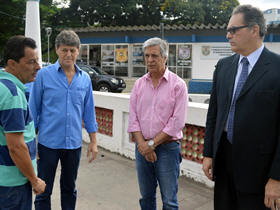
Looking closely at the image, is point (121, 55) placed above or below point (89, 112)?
above

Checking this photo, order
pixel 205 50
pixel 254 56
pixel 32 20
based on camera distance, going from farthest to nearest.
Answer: pixel 205 50 → pixel 32 20 → pixel 254 56

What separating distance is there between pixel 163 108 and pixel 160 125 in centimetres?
15

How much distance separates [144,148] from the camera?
8.76ft

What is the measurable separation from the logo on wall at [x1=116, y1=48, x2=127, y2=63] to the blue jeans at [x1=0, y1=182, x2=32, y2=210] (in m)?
19.4

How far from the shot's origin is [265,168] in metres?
2.03

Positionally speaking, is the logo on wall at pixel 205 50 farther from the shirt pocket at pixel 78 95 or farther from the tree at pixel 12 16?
the shirt pocket at pixel 78 95

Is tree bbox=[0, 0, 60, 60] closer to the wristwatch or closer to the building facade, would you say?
the building facade

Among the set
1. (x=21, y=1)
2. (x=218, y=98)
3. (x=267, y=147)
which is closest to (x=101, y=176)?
(x=218, y=98)

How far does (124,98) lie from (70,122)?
2.60 meters

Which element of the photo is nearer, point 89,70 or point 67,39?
point 67,39

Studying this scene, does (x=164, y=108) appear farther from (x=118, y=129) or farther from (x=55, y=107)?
(x=118, y=129)

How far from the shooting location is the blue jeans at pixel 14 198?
1.91 metres

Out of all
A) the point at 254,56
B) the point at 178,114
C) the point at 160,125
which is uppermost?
the point at 254,56

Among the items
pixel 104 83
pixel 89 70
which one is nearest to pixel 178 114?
pixel 104 83
